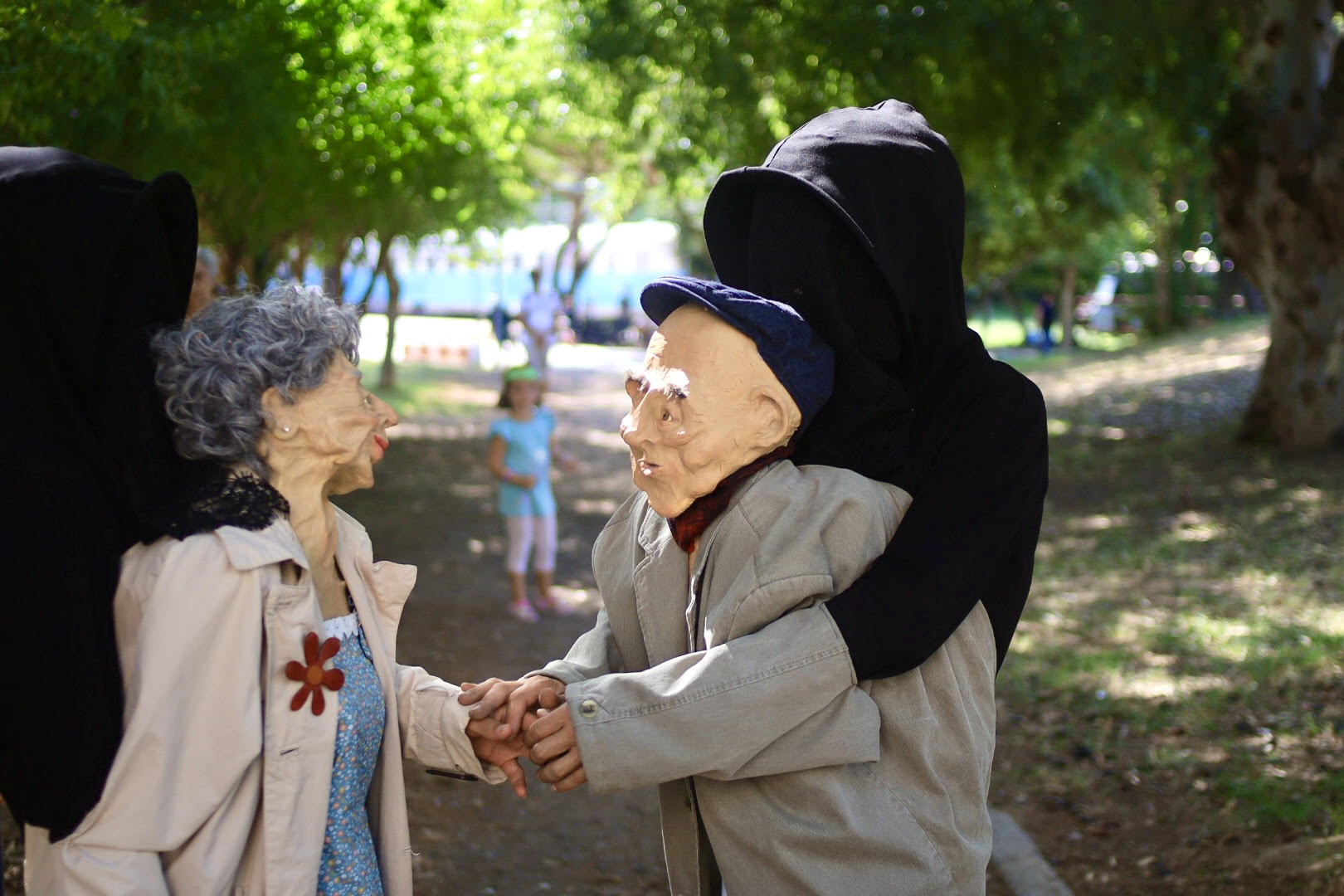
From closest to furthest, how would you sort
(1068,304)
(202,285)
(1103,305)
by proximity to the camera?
1. (202,285)
2. (1068,304)
3. (1103,305)

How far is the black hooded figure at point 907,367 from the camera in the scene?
241 cm

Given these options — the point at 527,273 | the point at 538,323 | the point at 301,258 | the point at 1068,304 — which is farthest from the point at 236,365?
the point at 527,273

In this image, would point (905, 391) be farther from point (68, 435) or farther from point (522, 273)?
point (522, 273)

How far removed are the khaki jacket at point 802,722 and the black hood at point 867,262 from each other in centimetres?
14

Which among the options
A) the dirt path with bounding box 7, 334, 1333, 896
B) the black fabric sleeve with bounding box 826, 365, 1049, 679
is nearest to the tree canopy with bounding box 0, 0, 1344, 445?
the dirt path with bounding box 7, 334, 1333, 896

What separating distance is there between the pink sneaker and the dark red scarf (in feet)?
20.5

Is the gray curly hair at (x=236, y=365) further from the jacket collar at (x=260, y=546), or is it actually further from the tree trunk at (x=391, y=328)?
the tree trunk at (x=391, y=328)

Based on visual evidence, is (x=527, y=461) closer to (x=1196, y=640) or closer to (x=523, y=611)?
(x=523, y=611)

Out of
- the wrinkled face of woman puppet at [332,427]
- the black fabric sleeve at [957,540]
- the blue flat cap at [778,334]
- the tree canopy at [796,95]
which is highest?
the tree canopy at [796,95]

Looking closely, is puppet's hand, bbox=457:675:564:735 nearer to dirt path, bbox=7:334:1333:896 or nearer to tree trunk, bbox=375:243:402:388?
dirt path, bbox=7:334:1333:896

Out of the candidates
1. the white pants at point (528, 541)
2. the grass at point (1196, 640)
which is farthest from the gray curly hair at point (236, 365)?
the white pants at point (528, 541)

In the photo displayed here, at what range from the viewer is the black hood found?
8.10ft

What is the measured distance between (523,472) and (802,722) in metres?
6.30

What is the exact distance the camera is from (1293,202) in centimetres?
1175
